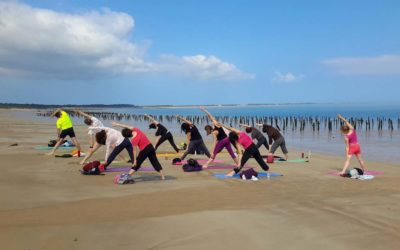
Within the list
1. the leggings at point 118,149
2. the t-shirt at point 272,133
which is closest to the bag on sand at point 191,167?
the leggings at point 118,149

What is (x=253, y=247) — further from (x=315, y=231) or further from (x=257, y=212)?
(x=257, y=212)

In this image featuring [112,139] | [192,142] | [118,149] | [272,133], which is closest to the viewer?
[118,149]

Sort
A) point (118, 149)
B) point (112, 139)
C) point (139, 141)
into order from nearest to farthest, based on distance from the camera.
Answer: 1. point (139, 141)
2. point (118, 149)
3. point (112, 139)

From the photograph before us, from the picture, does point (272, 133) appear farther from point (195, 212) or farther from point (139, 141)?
point (195, 212)

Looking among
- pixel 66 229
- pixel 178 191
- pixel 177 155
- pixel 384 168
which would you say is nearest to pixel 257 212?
pixel 178 191

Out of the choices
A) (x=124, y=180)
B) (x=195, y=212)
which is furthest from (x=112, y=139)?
(x=195, y=212)

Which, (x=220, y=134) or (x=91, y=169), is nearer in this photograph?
(x=91, y=169)

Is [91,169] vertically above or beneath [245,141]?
beneath

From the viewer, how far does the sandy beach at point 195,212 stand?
5.56 metres

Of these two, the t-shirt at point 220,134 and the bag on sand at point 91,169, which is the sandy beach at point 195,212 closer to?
the bag on sand at point 91,169

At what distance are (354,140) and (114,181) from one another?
644cm

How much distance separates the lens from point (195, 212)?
709cm

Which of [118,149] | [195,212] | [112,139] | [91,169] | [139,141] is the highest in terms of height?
[139,141]

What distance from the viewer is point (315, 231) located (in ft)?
19.7
